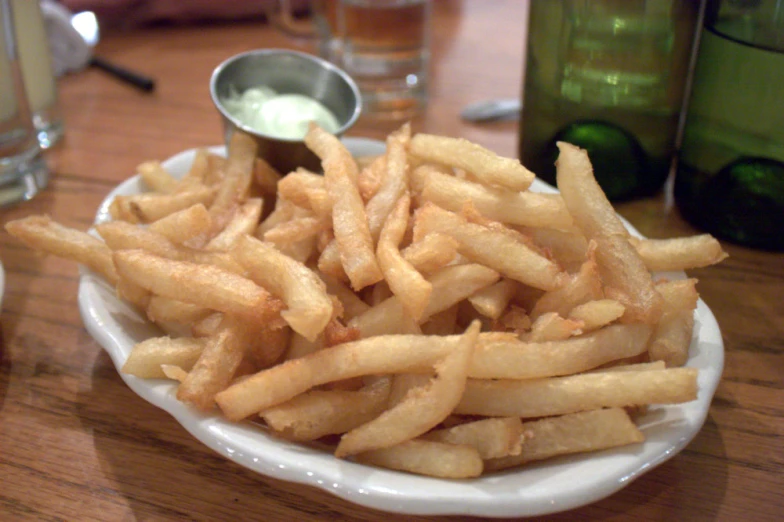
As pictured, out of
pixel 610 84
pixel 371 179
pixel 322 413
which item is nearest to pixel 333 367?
pixel 322 413

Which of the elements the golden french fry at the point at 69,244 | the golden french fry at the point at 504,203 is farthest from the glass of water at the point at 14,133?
the golden french fry at the point at 504,203

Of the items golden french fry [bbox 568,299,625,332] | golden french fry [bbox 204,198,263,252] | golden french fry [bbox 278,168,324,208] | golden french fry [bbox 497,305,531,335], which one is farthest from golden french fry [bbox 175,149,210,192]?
golden french fry [bbox 568,299,625,332]

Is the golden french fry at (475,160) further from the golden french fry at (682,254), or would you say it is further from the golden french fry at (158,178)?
the golden french fry at (158,178)

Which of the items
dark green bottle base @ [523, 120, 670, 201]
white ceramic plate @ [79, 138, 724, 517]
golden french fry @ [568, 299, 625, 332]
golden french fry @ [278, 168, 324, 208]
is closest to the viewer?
white ceramic plate @ [79, 138, 724, 517]

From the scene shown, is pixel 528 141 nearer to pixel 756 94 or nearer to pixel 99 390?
pixel 756 94

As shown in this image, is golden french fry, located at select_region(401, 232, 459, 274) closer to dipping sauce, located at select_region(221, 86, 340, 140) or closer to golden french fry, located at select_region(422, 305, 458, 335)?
golden french fry, located at select_region(422, 305, 458, 335)

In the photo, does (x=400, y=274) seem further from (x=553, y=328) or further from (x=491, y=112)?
(x=491, y=112)

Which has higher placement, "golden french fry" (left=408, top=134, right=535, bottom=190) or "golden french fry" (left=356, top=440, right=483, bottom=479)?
"golden french fry" (left=408, top=134, right=535, bottom=190)
